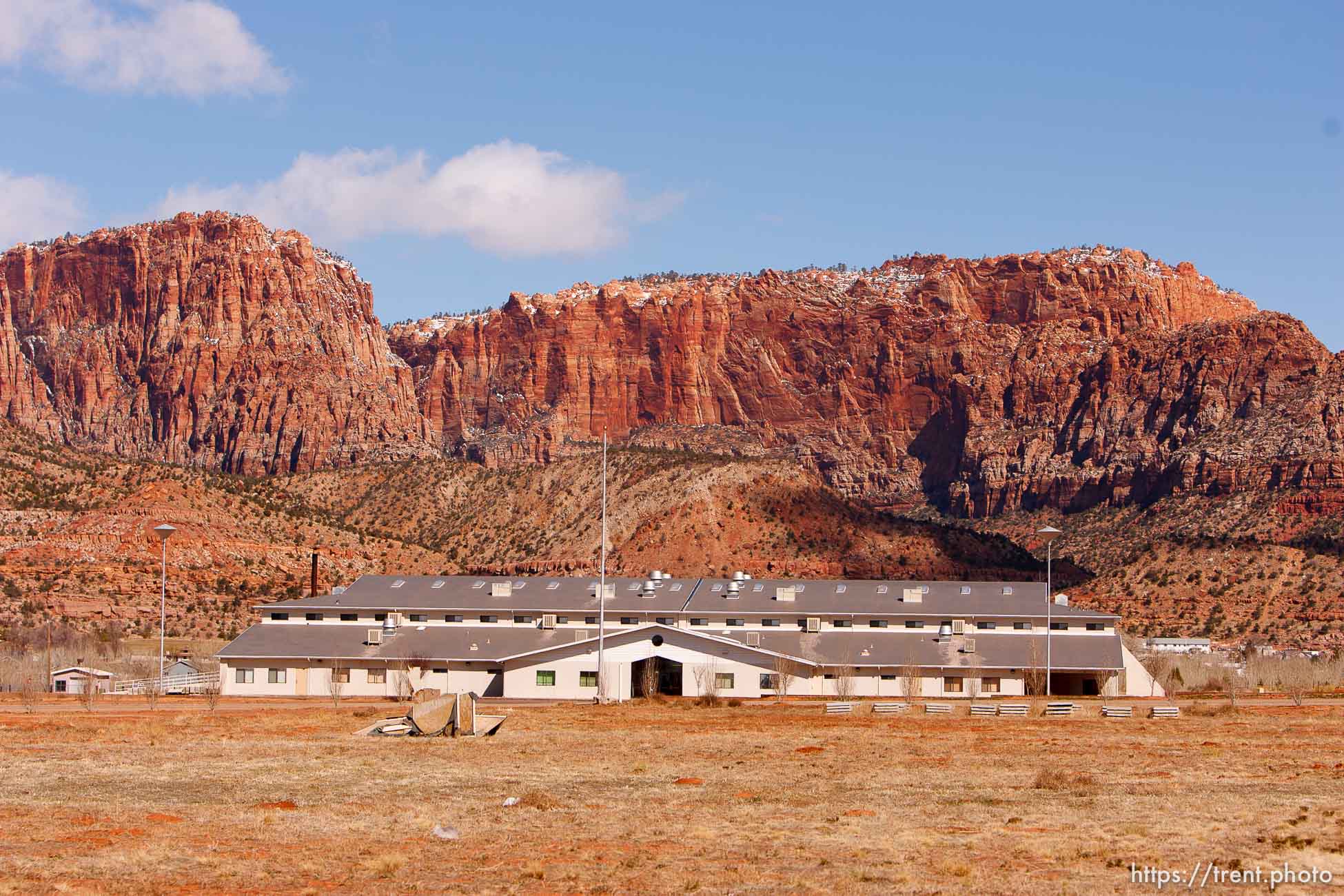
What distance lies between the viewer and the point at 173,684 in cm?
9612

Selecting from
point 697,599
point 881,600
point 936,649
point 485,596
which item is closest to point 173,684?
point 485,596

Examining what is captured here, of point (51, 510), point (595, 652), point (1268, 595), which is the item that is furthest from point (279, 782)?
point (1268, 595)

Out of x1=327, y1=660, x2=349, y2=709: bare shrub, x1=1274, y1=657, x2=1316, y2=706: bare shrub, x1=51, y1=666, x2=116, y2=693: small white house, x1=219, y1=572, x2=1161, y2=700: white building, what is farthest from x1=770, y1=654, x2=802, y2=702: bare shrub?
x1=51, y1=666, x2=116, y2=693: small white house

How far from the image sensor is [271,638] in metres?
95.4

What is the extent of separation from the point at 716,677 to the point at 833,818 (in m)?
54.1

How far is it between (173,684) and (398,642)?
12762 millimetres

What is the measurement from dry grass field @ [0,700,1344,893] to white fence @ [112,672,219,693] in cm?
3148

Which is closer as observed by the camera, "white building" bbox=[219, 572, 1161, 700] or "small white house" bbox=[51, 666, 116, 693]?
"white building" bbox=[219, 572, 1161, 700]

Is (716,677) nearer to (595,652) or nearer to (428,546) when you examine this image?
(595,652)

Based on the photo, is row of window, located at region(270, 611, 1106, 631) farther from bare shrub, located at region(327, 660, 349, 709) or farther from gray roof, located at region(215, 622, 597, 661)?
bare shrub, located at region(327, 660, 349, 709)

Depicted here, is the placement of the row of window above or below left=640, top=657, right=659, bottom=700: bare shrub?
above

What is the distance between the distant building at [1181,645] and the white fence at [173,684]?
214ft

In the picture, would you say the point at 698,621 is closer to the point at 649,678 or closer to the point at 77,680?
the point at 649,678

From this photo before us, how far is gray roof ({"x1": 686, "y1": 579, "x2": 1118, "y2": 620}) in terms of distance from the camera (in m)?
98.1
